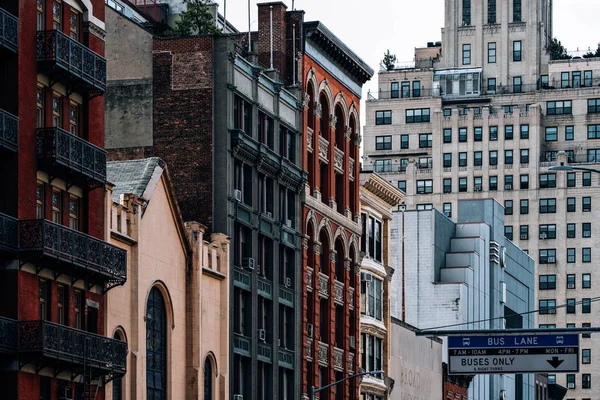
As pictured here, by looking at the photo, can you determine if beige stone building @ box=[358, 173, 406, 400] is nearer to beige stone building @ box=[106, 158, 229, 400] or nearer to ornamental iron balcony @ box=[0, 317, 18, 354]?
beige stone building @ box=[106, 158, 229, 400]

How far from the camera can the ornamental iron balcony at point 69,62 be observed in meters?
56.0

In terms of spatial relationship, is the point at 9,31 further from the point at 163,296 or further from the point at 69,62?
the point at 163,296

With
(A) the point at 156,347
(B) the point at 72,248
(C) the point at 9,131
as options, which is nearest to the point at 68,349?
(B) the point at 72,248

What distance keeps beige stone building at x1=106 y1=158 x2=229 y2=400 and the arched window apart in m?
0.04

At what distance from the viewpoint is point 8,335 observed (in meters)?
52.9

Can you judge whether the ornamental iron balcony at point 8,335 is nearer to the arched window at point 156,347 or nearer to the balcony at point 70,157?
the balcony at point 70,157

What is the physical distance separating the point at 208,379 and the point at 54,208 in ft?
51.5

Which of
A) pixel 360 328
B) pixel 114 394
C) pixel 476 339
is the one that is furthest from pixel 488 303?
pixel 114 394

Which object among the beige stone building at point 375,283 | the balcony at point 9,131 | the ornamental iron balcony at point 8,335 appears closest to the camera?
the ornamental iron balcony at point 8,335

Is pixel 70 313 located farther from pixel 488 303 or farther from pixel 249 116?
pixel 488 303

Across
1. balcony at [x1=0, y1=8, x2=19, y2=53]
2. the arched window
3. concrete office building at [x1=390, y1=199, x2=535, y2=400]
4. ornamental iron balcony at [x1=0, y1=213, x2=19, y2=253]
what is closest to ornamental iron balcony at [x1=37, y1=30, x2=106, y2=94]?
balcony at [x1=0, y1=8, x2=19, y2=53]

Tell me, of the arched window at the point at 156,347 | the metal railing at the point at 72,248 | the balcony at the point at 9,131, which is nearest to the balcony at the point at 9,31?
the balcony at the point at 9,131

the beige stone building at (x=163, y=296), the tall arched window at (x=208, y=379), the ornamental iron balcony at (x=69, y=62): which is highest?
the ornamental iron balcony at (x=69, y=62)

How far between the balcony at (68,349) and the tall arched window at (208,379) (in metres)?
10.8
